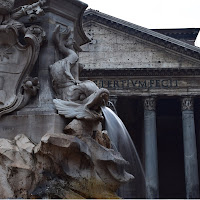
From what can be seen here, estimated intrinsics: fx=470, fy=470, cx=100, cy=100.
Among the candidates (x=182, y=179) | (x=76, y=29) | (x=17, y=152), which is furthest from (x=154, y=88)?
(x=17, y=152)

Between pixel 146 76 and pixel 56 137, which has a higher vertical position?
pixel 146 76

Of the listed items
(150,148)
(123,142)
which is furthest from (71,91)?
(150,148)

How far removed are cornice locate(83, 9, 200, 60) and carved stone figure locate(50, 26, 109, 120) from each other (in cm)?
2146

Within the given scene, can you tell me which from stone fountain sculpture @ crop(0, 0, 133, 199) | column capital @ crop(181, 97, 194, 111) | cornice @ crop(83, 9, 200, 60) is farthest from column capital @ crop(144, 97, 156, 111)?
stone fountain sculpture @ crop(0, 0, 133, 199)

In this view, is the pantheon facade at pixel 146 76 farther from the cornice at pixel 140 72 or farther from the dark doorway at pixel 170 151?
the dark doorway at pixel 170 151

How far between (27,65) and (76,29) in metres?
1.21

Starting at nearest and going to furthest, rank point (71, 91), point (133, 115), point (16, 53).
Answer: point (71, 91), point (16, 53), point (133, 115)

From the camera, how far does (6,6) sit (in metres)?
5.00

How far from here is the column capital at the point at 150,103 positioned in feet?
83.1

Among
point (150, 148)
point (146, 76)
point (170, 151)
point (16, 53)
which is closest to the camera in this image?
point (16, 53)

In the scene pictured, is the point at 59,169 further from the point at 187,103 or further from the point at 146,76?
the point at 146,76

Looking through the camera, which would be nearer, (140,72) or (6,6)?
(6,6)

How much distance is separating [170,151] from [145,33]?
29.6 feet

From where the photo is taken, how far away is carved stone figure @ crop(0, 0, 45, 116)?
15.8ft
